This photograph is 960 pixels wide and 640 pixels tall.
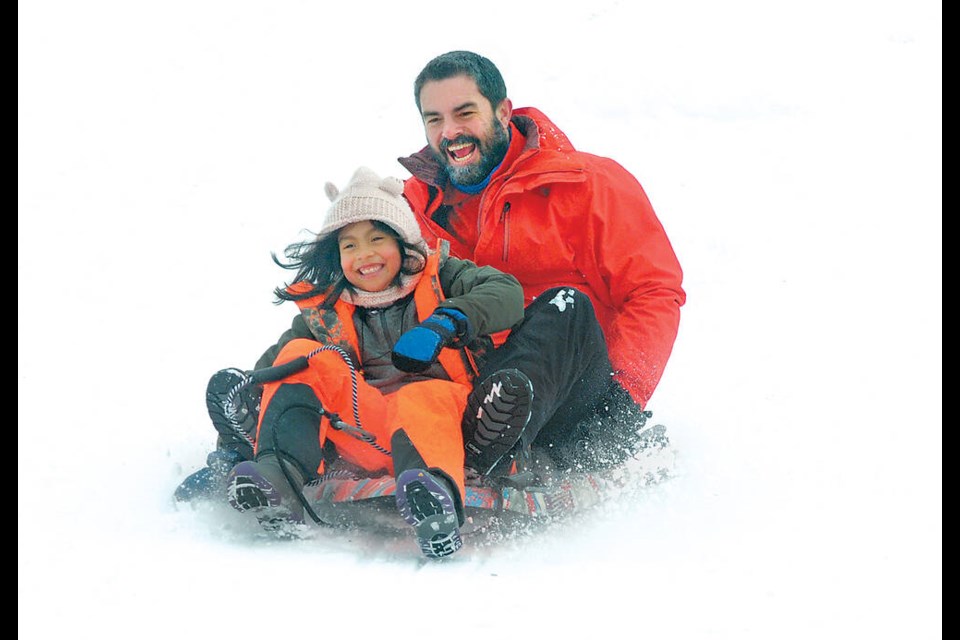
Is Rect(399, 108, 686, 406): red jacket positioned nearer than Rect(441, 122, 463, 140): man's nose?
Yes

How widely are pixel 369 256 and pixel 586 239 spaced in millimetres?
769

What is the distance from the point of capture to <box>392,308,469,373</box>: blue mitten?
242 cm

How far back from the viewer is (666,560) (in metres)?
2.33

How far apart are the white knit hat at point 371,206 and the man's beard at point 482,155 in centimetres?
42

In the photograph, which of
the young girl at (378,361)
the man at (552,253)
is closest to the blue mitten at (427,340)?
the young girl at (378,361)

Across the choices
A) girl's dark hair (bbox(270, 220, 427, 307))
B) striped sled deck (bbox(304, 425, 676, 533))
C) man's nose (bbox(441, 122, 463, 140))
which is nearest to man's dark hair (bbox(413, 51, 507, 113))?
man's nose (bbox(441, 122, 463, 140))

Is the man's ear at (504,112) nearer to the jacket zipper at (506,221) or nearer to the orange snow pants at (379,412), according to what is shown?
the jacket zipper at (506,221)

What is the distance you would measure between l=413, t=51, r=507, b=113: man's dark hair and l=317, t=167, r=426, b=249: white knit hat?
499 mm

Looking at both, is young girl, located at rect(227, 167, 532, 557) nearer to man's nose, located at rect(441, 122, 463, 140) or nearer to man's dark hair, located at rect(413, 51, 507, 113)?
man's nose, located at rect(441, 122, 463, 140)

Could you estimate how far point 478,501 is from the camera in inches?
101

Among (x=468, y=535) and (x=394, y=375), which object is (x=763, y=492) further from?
(x=394, y=375)

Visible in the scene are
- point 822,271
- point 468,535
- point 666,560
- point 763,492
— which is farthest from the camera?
point 822,271

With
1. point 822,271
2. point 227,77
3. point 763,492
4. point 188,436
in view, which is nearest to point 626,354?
point 763,492

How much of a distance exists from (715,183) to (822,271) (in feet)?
4.28
